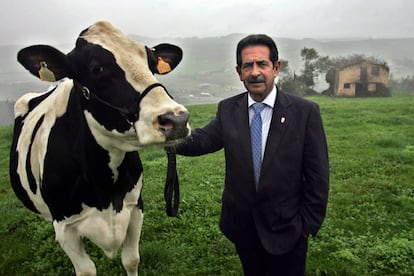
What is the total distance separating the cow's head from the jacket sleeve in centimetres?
92

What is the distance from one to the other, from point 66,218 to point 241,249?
1.35m

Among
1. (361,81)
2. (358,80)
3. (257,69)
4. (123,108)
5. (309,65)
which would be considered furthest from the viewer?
(309,65)


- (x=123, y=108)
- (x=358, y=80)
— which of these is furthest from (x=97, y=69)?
(x=358, y=80)

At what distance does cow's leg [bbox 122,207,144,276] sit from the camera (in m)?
3.28

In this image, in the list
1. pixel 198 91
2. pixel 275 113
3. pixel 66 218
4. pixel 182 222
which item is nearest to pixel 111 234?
pixel 66 218

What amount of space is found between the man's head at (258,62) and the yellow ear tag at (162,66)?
0.73 meters

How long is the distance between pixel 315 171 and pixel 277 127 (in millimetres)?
380

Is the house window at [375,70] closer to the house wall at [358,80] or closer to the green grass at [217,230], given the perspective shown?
the house wall at [358,80]

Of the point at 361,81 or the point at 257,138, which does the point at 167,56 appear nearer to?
the point at 257,138

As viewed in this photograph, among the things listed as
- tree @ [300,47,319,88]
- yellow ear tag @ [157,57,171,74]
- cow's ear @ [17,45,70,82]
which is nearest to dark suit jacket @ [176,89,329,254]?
yellow ear tag @ [157,57,171,74]

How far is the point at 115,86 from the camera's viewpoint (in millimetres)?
2355

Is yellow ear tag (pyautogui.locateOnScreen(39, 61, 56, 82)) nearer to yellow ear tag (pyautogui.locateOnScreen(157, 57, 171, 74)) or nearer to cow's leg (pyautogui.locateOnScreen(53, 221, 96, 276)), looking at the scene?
yellow ear tag (pyautogui.locateOnScreen(157, 57, 171, 74))

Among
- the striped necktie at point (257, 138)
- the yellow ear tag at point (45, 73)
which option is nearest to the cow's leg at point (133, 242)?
the striped necktie at point (257, 138)

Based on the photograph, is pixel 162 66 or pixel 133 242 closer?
pixel 162 66
